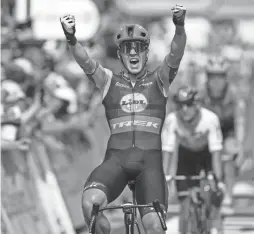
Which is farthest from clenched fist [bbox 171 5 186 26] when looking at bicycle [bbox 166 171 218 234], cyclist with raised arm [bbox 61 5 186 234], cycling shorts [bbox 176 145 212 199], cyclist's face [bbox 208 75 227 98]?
cyclist's face [bbox 208 75 227 98]

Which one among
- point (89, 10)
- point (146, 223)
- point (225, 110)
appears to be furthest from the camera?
point (89, 10)

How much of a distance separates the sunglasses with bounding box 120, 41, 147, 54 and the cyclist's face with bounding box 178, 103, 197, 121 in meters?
3.03

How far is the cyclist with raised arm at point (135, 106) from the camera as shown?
9.28 m

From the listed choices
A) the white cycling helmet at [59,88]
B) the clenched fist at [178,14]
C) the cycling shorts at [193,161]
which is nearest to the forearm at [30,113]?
the white cycling helmet at [59,88]

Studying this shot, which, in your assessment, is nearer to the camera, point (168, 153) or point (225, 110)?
point (168, 153)

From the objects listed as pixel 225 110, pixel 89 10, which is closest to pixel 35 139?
pixel 225 110

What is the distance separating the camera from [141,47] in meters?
9.67

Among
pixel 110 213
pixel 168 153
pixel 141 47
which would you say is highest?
pixel 141 47

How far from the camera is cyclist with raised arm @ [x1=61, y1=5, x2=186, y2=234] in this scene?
9.28m

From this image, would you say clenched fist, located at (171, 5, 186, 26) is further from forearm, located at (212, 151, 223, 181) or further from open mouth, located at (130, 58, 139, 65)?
forearm, located at (212, 151, 223, 181)

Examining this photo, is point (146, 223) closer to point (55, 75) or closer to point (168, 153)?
point (168, 153)

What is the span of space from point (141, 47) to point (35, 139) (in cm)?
401

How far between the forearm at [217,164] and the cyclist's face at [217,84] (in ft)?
7.47

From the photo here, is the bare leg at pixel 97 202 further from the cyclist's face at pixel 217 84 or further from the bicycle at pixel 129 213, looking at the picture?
the cyclist's face at pixel 217 84
